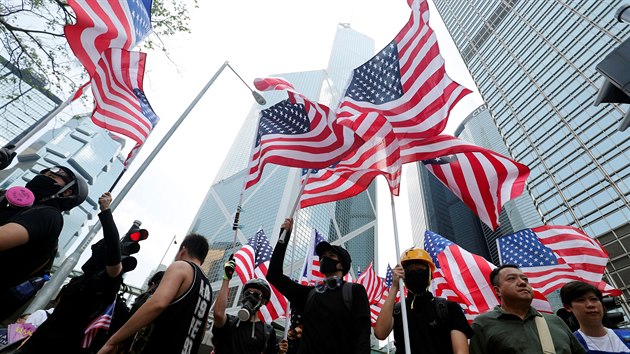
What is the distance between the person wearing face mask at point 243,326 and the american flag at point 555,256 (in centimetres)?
617

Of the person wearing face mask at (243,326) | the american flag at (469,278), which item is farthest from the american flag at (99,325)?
the american flag at (469,278)

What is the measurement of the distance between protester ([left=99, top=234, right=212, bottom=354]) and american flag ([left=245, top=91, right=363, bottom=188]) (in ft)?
7.84

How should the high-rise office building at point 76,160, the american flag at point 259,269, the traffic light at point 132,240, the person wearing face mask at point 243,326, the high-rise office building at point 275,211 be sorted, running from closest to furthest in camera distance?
1. the traffic light at point 132,240
2. the person wearing face mask at point 243,326
3. the american flag at point 259,269
4. the high-rise office building at point 76,160
5. the high-rise office building at point 275,211

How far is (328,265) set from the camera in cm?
286

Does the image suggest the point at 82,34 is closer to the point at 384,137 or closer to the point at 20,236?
the point at 20,236

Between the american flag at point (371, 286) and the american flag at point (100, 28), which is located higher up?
the american flag at point (100, 28)

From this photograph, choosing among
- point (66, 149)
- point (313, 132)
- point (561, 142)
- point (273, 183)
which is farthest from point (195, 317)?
point (66, 149)

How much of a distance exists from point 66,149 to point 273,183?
176 ft

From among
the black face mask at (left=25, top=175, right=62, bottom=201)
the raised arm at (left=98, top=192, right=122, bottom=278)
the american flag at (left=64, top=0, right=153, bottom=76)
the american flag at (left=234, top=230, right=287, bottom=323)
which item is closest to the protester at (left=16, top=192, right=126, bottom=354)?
the raised arm at (left=98, top=192, right=122, bottom=278)

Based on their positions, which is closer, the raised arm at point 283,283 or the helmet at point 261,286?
the raised arm at point 283,283

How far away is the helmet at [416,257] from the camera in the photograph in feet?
10.1

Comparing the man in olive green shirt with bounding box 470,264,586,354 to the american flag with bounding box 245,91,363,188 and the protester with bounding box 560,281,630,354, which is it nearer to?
the protester with bounding box 560,281,630,354

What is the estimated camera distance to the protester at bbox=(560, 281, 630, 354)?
2879 millimetres

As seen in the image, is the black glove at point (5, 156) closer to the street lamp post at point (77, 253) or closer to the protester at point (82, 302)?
the street lamp post at point (77, 253)
